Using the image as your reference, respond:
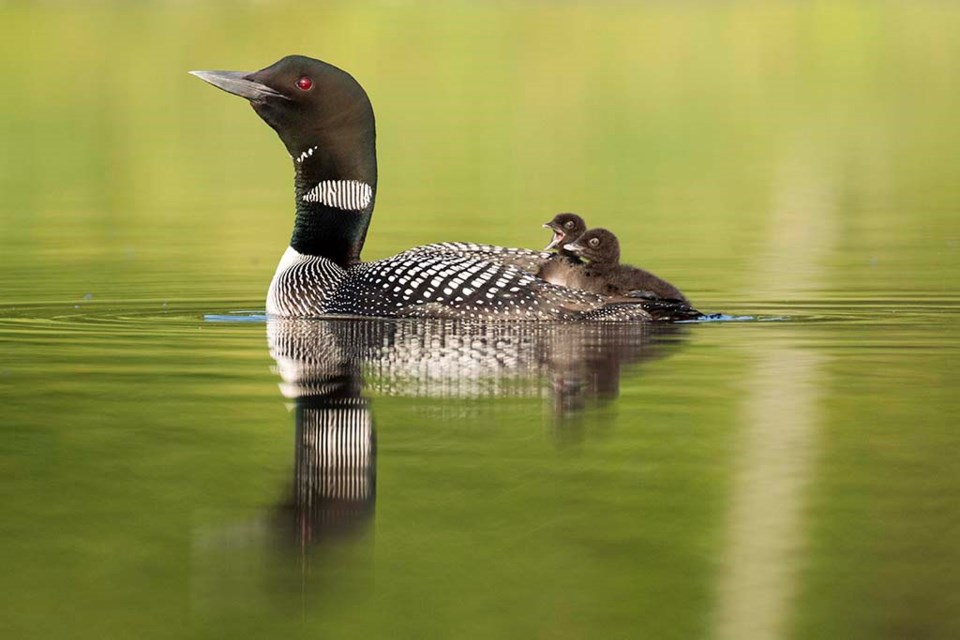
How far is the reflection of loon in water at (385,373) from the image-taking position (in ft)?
18.6

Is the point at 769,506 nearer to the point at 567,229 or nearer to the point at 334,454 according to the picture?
the point at 334,454

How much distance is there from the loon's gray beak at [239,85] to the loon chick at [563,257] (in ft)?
4.74

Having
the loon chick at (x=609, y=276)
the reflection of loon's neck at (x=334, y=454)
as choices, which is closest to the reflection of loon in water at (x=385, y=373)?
the reflection of loon's neck at (x=334, y=454)

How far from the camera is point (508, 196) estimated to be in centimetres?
1998

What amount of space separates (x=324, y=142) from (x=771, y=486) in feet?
16.1

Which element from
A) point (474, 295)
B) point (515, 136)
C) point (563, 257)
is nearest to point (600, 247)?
point (563, 257)

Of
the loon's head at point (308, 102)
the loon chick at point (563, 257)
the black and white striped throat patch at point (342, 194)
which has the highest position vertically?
the loon's head at point (308, 102)

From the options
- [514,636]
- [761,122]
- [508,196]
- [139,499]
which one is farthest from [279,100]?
[761,122]

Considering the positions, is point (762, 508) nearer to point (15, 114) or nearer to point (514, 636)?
point (514, 636)

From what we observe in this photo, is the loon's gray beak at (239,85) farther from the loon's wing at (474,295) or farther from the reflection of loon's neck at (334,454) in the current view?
the reflection of loon's neck at (334,454)

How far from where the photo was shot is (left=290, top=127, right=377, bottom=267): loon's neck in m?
10.1

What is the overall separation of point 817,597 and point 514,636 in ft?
2.40

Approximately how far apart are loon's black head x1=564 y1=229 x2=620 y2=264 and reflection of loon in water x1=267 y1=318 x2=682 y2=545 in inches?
16.6

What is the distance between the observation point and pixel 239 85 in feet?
31.9
